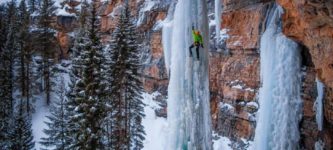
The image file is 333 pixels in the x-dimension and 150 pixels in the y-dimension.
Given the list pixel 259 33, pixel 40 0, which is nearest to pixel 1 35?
pixel 40 0

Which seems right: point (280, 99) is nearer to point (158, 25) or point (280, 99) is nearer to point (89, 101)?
point (89, 101)

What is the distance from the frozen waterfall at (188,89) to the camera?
37.7ft

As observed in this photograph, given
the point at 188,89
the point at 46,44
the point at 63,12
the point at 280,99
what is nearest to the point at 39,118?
the point at 46,44

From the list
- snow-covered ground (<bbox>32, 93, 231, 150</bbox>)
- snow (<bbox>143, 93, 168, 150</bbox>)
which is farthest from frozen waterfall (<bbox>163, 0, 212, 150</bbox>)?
snow (<bbox>143, 93, 168, 150</bbox>)

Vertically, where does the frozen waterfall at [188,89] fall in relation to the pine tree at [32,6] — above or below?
below

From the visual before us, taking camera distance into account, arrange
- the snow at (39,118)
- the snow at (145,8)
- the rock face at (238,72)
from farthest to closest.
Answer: the snow at (145,8)
the snow at (39,118)
the rock face at (238,72)

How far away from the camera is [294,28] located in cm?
953

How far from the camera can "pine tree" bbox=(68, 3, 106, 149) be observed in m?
13.3

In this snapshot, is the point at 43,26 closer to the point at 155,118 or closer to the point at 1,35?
the point at 1,35

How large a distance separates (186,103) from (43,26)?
27.9m

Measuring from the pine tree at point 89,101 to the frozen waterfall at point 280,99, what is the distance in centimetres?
634

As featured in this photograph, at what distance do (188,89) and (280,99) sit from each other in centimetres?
304

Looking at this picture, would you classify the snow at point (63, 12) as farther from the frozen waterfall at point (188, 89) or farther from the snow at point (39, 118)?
the frozen waterfall at point (188, 89)

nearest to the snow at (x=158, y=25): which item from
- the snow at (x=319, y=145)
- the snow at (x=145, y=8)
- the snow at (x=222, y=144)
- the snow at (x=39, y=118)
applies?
the snow at (x=145, y=8)
